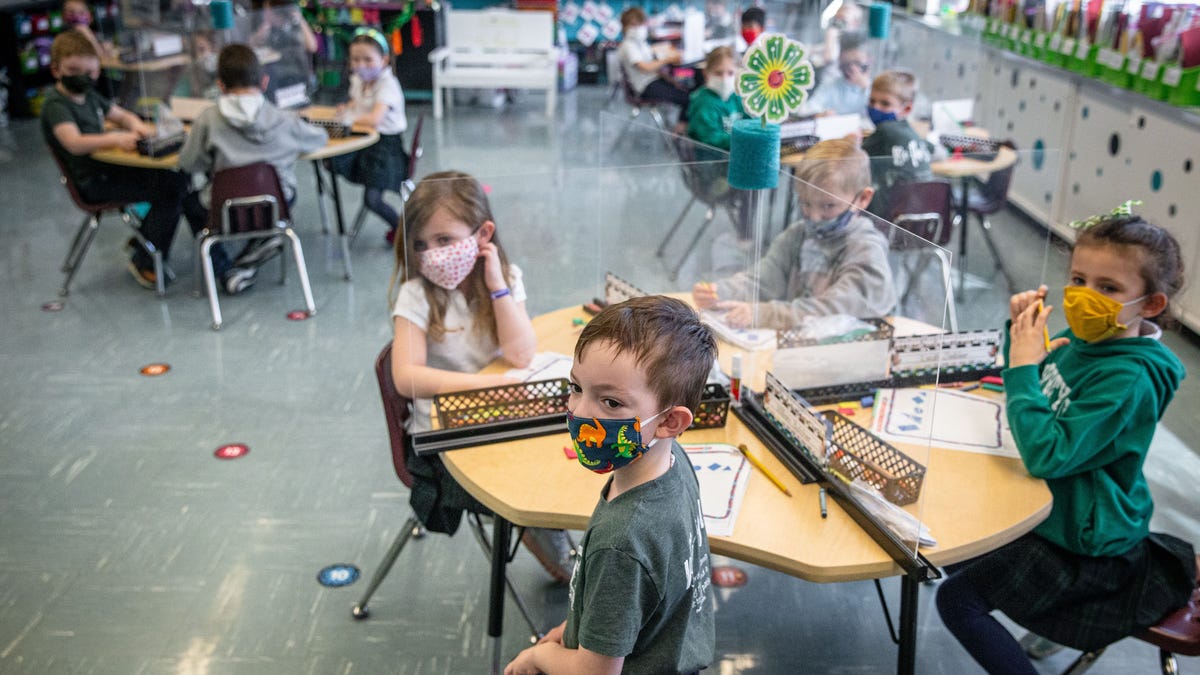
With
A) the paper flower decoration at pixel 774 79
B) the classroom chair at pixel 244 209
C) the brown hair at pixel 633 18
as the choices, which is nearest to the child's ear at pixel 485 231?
the paper flower decoration at pixel 774 79

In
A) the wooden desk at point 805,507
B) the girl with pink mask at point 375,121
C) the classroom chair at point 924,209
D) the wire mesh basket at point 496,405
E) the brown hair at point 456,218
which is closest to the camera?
the wooden desk at point 805,507

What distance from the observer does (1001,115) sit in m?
6.65

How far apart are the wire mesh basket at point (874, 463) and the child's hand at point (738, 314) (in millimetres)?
535

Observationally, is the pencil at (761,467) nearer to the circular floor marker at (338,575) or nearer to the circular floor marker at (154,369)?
the circular floor marker at (338,575)

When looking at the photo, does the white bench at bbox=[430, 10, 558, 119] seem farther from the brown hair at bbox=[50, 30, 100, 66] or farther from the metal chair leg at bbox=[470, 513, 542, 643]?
the metal chair leg at bbox=[470, 513, 542, 643]

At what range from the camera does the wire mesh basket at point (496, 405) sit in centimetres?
212

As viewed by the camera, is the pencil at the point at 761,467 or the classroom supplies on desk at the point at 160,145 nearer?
the pencil at the point at 761,467

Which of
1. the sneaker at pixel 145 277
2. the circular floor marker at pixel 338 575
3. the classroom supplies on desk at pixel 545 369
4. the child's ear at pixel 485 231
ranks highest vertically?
the child's ear at pixel 485 231

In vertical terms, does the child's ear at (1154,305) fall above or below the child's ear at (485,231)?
below

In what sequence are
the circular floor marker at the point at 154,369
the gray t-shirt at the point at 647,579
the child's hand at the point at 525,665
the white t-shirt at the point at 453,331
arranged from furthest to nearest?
1. the circular floor marker at the point at 154,369
2. the white t-shirt at the point at 453,331
3. the child's hand at the point at 525,665
4. the gray t-shirt at the point at 647,579

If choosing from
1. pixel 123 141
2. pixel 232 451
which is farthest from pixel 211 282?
pixel 232 451

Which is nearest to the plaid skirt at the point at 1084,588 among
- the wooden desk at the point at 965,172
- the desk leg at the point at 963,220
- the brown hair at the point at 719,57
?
the wooden desk at the point at 965,172

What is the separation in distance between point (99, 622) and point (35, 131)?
6658 millimetres

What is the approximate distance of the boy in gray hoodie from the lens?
4520mm
